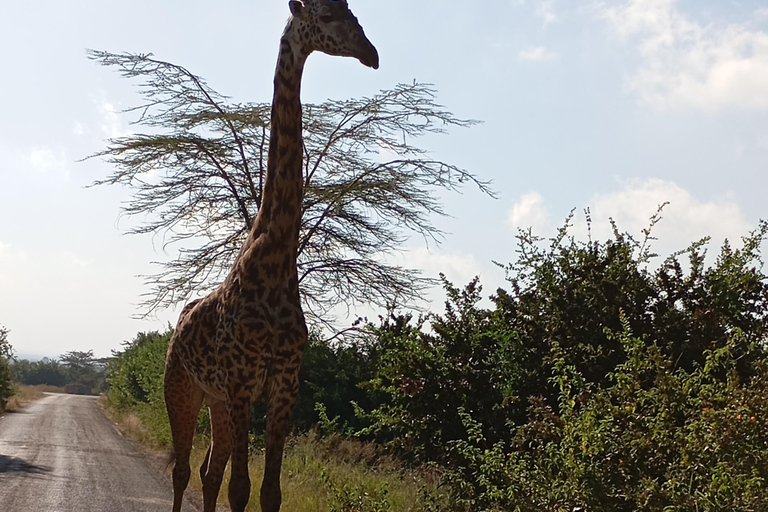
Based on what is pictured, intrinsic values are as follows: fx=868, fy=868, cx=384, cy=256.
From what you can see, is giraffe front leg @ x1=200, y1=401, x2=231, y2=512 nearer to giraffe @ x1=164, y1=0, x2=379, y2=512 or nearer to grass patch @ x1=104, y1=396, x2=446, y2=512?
giraffe @ x1=164, y1=0, x2=379, y2=512

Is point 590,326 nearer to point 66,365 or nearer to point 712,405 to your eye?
point 712,405

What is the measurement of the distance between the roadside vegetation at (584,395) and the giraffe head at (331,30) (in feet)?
8.68

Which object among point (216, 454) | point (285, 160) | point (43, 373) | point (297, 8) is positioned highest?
point (43, 373)

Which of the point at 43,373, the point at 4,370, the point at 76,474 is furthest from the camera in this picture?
the point at 43,373

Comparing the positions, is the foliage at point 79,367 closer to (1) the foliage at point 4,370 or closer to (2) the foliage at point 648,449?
(1) the foliage at point 4,370

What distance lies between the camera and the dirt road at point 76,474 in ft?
31.4

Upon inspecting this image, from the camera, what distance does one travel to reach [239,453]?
5734 millimetres

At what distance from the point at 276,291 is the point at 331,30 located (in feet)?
5.90

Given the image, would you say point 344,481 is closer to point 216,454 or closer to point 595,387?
point 216,454

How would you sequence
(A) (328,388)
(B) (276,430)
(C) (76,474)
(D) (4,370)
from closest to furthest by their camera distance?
(B) (276,430)
(C) (76,474)
(A) (328,388)
(D) (4,370)

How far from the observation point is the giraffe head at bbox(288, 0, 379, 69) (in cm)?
569

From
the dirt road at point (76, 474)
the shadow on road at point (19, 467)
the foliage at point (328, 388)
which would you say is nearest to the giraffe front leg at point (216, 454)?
the dirt road at point (76, 474)

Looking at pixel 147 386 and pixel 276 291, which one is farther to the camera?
pixel 147 386

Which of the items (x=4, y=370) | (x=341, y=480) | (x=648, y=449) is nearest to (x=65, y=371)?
(x=4, y=370)
